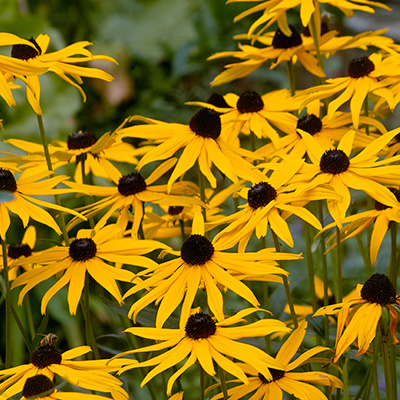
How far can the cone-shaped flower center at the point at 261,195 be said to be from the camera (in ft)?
1.87

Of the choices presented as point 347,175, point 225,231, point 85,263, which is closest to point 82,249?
point 85,263

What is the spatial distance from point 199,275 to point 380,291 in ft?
0.43

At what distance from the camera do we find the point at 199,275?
1.74 ft

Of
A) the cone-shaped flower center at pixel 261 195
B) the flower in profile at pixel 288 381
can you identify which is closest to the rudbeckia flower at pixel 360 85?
the cone-shaped flower center at pixel 261 195

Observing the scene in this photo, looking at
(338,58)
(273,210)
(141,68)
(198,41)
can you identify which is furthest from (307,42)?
(338,58)

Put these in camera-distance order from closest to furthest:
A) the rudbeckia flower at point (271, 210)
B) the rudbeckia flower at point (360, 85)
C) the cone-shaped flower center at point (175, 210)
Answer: the rudbeckia flower at point (271, 210), the rudbeckia flower at point (360, 85), the cone-shaped flower center at point (175, 210)

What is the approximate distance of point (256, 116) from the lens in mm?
716

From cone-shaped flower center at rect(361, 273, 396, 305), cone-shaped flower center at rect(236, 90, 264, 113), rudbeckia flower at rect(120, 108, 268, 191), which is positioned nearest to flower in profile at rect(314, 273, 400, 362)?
cone-shaped flower center at rect(361, 273, 396, 305)

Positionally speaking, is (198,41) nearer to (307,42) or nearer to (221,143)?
(307,42)

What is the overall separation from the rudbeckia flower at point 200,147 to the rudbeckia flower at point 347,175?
0.18 ft

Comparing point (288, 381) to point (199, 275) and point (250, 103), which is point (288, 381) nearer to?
point (199, 275)

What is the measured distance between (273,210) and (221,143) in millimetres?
111

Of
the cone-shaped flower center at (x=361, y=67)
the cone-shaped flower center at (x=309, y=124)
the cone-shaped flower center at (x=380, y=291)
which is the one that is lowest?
the cone-shaped flower center at (x=380, y=291)

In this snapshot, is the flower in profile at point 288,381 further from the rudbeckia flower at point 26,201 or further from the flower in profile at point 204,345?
the rudbeckia flower at point 26,201
